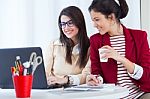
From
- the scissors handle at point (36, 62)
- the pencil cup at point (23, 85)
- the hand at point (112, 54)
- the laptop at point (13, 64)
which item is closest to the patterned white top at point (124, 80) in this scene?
the hand at point (112, 54)

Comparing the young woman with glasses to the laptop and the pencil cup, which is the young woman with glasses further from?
the pencil cup

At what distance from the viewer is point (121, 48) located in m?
1.95

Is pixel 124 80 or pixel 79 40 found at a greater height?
pixel 79 40

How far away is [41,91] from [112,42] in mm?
708

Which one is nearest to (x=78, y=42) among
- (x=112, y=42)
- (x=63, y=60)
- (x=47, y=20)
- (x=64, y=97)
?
(x=63, y=60)

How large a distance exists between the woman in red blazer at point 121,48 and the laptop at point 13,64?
54cm

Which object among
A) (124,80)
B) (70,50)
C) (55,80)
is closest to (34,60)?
(55,80)

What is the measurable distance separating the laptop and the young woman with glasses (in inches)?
25.3

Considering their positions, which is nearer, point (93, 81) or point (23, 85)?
point (23, 85)

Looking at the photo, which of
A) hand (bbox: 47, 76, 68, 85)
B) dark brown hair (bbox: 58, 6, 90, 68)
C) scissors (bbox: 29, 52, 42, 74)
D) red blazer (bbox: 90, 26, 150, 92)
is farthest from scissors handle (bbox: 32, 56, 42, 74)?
dark brown hair (bbox: 58, 6, 90, 68)

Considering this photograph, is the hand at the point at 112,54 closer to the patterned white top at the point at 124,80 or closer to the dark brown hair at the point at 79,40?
the patterned white top at the point at 124,80

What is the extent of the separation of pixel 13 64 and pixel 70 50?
797mm

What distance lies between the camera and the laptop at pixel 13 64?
1.41 metres

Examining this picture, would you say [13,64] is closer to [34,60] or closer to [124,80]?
[34,60]
